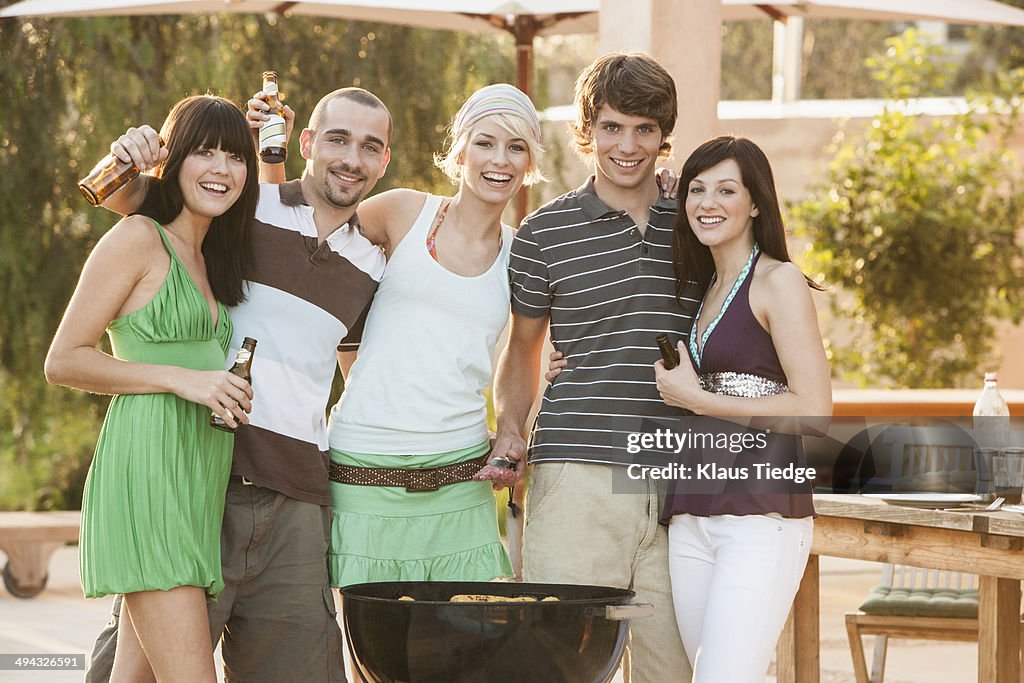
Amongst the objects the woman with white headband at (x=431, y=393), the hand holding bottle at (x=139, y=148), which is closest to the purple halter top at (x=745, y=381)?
the woman with white headband at (x=431, y=393)

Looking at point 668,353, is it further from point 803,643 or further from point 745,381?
point 803,643

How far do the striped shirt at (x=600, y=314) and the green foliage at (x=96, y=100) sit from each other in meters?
4.30

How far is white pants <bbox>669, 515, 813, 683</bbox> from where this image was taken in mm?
2736

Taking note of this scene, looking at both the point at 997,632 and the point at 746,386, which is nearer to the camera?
the point at 746,386

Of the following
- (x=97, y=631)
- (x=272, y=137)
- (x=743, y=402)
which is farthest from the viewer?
(x=97, y=631)

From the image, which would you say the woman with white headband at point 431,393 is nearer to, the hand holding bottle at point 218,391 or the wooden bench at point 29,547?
the hand holding bottle at point 218,391

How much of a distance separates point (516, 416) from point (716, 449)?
1.87 feet

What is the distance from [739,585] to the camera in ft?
9.02

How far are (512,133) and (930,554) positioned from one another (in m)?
1.60

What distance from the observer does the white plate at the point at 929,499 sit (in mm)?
3611

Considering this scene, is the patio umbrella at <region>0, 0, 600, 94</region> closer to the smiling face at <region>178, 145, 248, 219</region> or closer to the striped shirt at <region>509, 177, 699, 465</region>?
the striped shirt at <region>509, 177, 699, 465</region>

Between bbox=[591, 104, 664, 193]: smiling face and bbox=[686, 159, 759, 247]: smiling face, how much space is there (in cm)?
20

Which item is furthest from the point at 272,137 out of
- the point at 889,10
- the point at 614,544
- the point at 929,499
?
the point at 889,10

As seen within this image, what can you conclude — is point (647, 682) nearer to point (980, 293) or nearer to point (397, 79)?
point (397, 79)
